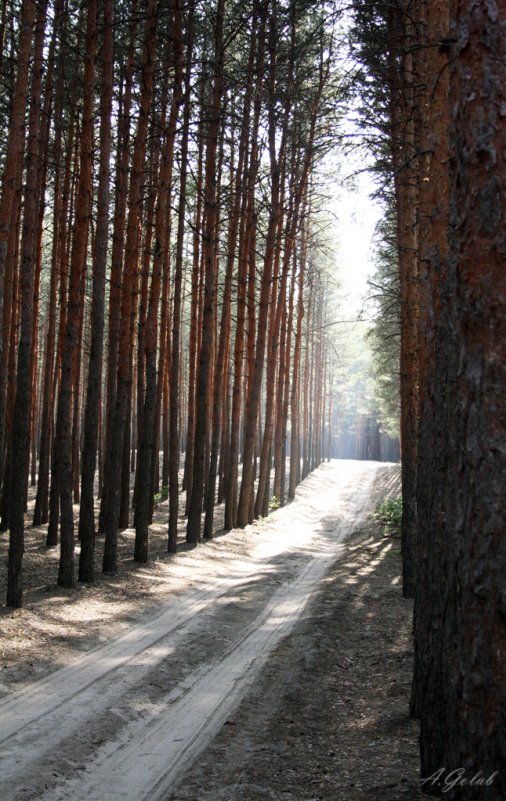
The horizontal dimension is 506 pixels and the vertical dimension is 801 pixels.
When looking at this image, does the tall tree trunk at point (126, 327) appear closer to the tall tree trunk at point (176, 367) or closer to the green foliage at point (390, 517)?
the tall tree trunk at point (176, 367)

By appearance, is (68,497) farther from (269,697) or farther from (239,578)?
(269,697)

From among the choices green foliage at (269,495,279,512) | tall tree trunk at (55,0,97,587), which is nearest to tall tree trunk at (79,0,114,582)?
tall tree trunk at (55,0,97,587)

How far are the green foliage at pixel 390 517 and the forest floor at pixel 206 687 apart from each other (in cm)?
649

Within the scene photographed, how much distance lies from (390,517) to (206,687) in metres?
15.9

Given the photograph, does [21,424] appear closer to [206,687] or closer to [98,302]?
[98,302]

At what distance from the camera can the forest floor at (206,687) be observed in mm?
4996

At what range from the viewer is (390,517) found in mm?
22391

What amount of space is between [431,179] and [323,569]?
10.8 m

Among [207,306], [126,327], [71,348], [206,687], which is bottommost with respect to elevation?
[206,687]

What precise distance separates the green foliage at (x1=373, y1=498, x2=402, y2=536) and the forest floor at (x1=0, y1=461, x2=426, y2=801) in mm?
6491

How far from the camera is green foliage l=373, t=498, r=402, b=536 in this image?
20578mm


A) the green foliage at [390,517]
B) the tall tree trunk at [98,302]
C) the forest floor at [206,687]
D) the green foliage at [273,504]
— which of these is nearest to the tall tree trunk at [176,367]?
the forest floor at [206,687]

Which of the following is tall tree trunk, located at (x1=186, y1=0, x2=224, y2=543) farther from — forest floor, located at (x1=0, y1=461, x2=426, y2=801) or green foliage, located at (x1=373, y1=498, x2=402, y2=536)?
green foliage, located at (x1=373, y1=498, x2=402, y2=536)

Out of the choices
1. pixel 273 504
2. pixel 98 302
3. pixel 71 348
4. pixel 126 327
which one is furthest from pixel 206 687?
pixel 273 504
